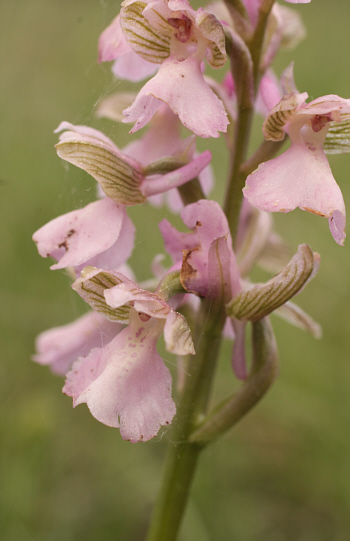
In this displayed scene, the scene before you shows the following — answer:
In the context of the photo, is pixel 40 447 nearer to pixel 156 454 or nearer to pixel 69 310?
pixel 156 454

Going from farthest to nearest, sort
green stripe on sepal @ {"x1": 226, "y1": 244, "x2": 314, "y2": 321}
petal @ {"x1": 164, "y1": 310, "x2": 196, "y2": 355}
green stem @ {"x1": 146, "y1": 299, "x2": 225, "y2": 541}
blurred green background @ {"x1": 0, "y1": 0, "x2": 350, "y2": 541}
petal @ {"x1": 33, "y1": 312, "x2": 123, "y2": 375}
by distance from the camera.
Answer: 1. blurred green background @ {"x1": 0, "y1": 0, "x2": 350, "y2": 541}
2. petal @ {"x1": 33, "y1": 312, "x2": 123, "y2": 375}
3. green stem @ {"x1": 146, "y1": 299, "x2": 225, "y2": 541}
4. green stripe on sepal @ {"x1": 226, "y1": 244, "x2": 314, "y2": 321}
5. petal @ {"x1": 164, "y1": 310, "x2": 196, "y2": 355}

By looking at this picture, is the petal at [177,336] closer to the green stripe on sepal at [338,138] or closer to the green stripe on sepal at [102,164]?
the green stripe on sepal at [102,164]

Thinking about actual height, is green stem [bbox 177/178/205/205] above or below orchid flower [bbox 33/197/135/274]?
below

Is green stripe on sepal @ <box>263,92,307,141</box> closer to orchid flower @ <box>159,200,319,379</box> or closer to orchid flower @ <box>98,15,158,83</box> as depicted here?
orchid flower @ <box>159,200,319,379</box>

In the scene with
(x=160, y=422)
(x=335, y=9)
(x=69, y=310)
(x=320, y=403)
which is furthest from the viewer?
(x=335, y=9)

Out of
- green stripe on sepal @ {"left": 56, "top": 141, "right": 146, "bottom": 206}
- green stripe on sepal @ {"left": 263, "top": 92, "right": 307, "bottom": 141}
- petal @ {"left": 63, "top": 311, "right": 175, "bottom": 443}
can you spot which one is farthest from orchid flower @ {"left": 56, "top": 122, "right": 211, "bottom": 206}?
petal @ {"left": 63, "top": 311, "right": 175, "bottom": 443}

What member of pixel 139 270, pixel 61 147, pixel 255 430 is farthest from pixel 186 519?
pixel 61 147
